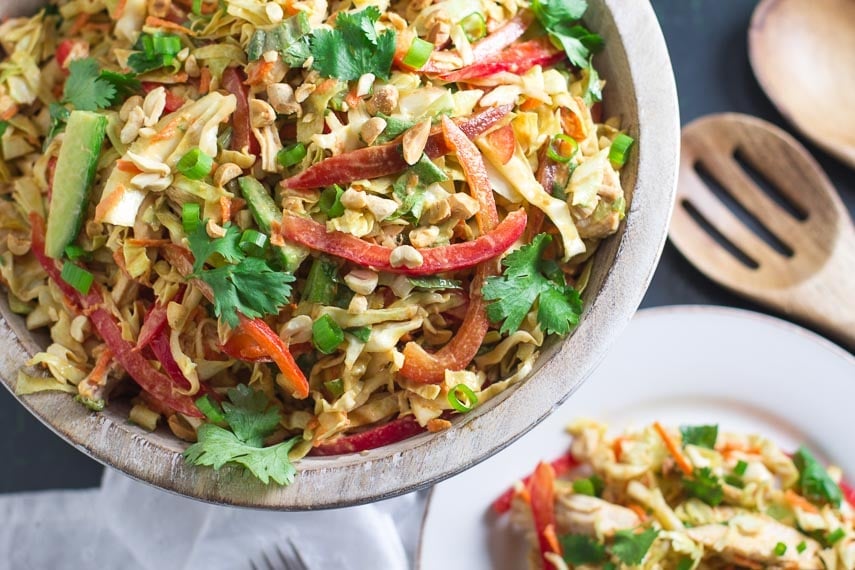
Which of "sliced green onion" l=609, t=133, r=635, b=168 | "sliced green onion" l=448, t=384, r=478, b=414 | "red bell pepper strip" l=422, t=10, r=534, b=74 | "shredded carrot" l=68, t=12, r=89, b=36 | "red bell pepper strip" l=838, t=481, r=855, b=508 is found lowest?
"red bell pepper strip" l=838, t=481, r=855, b=508

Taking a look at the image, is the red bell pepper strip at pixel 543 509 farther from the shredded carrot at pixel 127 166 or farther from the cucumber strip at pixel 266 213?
the shredded carrot at pixel 127 166

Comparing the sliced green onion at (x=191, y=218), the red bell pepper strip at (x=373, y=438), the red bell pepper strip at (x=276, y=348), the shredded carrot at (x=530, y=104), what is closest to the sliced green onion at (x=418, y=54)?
the shredded carrot at (x=530, y=104)

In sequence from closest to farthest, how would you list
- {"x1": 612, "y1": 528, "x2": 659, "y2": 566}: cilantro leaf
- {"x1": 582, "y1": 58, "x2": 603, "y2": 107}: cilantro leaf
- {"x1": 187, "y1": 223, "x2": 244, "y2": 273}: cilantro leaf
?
{"x1": 187, "y1": 223, "x2": 244, "y2": 273}: cilantro leaf
{"x1": 582, "y1": 58, "x2": 603, "y2": 107}: cilantro leaf
{"x1": 612, "y1": 528, "x2": 659, "y2": 566}: cilantro leaf

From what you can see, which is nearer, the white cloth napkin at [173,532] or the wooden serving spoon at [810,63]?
the white cloth napkin at [173,532]

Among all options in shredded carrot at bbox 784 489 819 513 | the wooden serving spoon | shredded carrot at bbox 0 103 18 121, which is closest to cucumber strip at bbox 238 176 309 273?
shredded carrot at bbox 0 103 18 121

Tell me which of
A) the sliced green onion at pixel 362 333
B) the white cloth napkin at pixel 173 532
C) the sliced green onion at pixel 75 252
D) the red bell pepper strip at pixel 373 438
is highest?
the sliced green onion at pixel 362 333

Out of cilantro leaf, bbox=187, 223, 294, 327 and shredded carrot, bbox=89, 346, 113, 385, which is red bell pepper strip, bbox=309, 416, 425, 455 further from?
shredded carrot, bbox=89, 346, 113, 385

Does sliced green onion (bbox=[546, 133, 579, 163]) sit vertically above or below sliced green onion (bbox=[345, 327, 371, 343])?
above
